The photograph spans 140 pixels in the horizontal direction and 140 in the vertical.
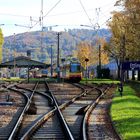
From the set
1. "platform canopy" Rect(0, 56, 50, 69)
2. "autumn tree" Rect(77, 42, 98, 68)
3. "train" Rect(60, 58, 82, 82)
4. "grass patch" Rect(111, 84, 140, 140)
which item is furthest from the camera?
"autumn tree" Rect(77, 42, 98, 68)

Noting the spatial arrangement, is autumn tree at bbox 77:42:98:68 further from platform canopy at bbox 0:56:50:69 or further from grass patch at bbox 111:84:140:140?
grass patch at bbox 111:84:140:140

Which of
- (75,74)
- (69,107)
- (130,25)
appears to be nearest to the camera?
(69,107)

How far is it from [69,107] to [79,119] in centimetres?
805

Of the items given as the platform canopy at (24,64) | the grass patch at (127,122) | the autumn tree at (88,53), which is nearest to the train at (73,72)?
the platform canopy at (24,64)


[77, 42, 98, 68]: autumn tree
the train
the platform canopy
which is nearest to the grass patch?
the train

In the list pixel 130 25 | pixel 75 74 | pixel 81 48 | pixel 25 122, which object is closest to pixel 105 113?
pixel 25 122

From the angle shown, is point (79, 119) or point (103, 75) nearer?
point (79, 119)

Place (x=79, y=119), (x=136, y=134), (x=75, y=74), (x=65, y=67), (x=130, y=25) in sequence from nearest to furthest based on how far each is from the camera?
(x=136, y=134), (x=79, y=119), (x=130, y=25), (x=75, y=74), (x=65, y=67)

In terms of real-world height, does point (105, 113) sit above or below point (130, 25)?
below

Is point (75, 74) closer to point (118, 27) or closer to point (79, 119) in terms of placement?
point (118, 27)

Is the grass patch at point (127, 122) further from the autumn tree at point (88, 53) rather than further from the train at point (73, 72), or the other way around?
the autumn tree at point (88, 53)

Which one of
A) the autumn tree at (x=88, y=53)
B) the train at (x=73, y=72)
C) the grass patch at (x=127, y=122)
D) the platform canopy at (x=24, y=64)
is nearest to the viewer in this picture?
the grass patch at (x=127, y=122)

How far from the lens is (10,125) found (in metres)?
23.5

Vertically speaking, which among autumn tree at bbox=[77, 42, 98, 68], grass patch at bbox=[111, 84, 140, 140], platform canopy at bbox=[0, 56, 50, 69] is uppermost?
autumn tree at bbox=[77, 42, 98, 68]
